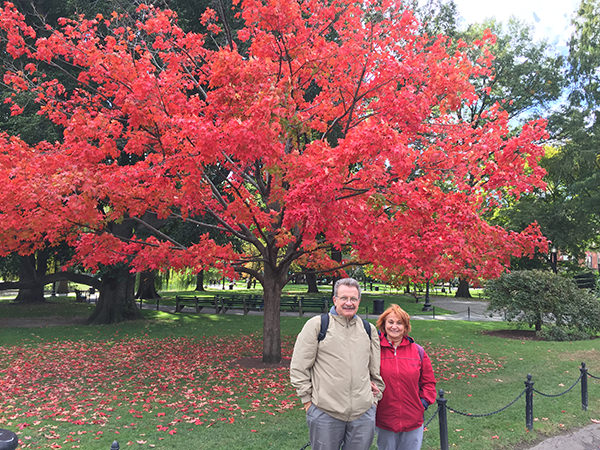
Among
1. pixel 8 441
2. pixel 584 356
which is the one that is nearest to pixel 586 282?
pixel 584 356

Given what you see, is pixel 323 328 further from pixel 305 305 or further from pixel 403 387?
pixel 305 305

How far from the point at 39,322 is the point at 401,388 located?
1998cm

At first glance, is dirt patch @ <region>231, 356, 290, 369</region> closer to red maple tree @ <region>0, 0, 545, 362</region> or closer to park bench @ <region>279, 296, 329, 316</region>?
red maple tree @ <region>0, 0, 545, 362</region>

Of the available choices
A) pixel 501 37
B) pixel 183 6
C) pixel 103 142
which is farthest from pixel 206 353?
pixel 501 37

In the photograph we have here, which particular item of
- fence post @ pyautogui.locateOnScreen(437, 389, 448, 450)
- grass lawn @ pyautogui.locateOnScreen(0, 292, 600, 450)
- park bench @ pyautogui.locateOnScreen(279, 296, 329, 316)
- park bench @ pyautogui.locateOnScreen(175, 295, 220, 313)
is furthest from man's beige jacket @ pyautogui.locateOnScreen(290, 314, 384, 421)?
park bench @ pyautogui.locateOnScreen(175, 295, 220, 313)

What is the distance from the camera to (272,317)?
11.0 metres

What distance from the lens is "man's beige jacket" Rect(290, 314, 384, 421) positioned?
142 inches

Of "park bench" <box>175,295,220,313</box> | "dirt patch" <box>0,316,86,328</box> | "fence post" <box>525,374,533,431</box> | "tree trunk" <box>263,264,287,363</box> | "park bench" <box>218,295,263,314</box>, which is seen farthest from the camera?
"park bench" <box>175,295,220,313</box>

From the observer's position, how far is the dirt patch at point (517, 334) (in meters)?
15.8

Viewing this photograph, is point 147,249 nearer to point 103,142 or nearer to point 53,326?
point 103,142

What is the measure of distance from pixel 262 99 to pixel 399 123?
3.37 meters

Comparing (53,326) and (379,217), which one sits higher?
(379,217)

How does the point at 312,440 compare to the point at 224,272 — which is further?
the point at 224,272

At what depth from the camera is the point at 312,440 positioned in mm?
3697
